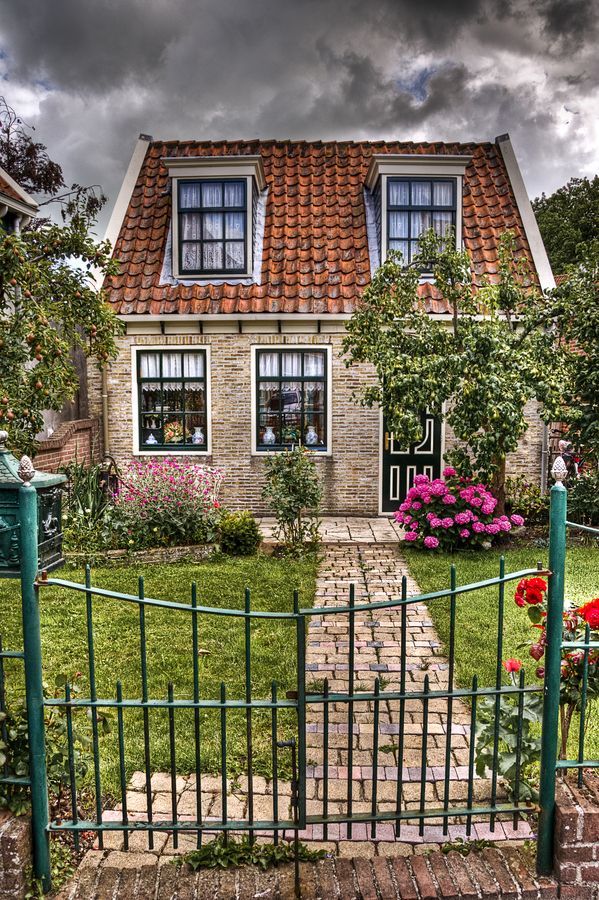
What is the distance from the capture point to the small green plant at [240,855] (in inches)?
114

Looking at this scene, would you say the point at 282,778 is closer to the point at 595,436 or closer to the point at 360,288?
the point at 595,436

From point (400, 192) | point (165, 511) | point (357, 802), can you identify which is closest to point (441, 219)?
point (400, 192)

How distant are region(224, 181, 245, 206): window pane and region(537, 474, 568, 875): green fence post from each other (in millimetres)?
10641

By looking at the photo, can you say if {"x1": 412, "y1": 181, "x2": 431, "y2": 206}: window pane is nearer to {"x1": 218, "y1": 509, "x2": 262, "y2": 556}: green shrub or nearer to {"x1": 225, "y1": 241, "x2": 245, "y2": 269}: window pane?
{"x1": 225, "y1": 241, "x2": 245, "y2": 269}: window pane

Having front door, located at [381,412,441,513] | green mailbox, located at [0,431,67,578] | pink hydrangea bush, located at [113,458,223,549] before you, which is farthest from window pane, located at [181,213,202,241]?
green mailbox, located at [0,431,67,578]

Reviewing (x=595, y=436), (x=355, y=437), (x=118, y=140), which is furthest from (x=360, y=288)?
(x=118, y=140)

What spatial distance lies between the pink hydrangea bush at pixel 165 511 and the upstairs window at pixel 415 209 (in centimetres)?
605

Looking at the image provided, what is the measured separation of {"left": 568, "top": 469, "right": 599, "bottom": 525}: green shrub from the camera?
952 cm

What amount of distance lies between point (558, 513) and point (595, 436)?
291 inches

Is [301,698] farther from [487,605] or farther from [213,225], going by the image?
[213,225]

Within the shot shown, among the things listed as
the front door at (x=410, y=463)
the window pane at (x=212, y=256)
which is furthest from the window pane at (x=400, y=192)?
the front door at (x=410, y=463)

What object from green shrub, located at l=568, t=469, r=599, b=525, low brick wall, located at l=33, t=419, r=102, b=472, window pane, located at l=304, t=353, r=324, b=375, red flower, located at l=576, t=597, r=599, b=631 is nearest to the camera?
red flower, located at l=576, t=597, r=599, b=631

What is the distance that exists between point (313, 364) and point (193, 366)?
2264mm

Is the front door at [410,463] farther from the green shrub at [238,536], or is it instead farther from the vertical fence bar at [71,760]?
the vertical fence bar at [71,760]
